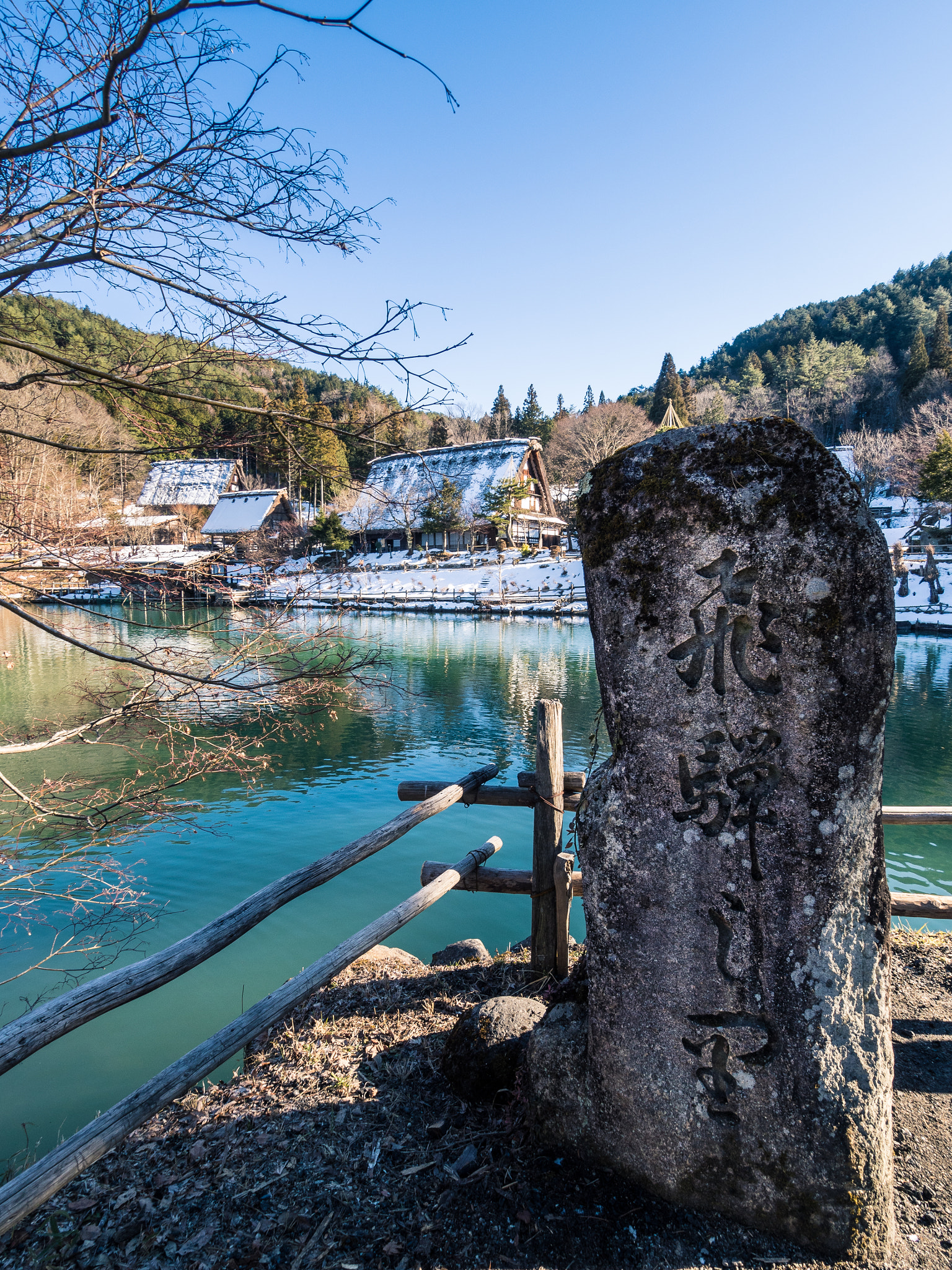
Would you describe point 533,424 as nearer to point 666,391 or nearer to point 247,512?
point 666,391

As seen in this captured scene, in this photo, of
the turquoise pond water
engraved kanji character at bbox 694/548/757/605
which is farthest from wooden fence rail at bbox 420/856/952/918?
engraved kanji character at bbox 694/548/757/605

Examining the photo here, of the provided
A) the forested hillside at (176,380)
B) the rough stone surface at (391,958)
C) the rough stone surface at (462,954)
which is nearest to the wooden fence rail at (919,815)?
the rough stone surface at (462,954)

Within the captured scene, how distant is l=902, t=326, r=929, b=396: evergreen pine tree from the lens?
159 ft

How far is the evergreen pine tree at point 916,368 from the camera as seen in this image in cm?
4838

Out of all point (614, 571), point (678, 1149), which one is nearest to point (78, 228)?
point (614, 571)

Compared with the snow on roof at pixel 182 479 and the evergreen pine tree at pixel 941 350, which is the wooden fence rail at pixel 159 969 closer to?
the snow on roof at pixel 182 479

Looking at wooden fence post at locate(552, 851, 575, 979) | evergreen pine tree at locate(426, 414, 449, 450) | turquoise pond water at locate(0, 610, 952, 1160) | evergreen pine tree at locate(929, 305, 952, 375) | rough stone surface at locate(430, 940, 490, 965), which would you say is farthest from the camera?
evergreen pine tree at locate(426, 414, 449, 450)

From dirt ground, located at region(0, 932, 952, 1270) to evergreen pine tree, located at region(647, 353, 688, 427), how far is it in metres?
50.8

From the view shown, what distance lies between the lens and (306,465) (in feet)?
11.8

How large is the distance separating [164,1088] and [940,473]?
34740 mm

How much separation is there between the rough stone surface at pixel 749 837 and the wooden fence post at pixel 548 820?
5.19 ft

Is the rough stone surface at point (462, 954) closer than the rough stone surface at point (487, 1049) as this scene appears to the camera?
No

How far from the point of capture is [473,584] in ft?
119

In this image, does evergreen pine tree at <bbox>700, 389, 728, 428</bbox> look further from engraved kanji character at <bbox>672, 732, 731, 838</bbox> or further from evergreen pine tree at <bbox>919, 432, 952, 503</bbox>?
engraved kanji character at <bbox>672, 732, 731, 838</bbox>
